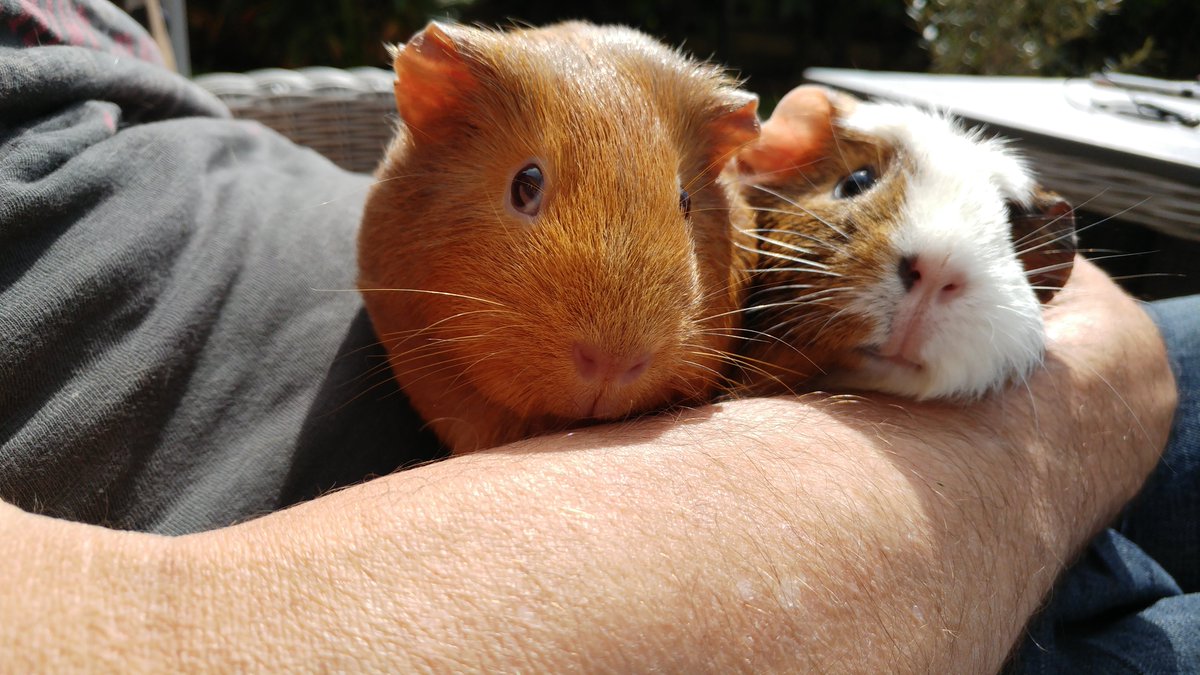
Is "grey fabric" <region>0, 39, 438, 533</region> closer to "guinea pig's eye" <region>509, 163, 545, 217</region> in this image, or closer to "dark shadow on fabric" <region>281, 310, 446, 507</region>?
"dark shadow on fabric" <region>281, 310, 446, 507</region>

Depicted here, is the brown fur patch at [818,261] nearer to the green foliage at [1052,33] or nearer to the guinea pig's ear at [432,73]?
the guinea pig's ear at [432,73]

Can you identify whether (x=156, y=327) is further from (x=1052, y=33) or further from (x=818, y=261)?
(x=1052, y=33)

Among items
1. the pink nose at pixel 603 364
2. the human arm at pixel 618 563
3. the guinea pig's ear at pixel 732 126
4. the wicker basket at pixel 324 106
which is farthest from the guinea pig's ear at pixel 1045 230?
the wicker basket at pixel 324 106

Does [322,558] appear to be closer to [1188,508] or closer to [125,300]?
[125,300]

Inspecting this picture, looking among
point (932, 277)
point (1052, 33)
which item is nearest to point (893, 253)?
point (932, 277)

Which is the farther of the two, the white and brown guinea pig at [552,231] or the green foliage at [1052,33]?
the green foliage at [1052,33]

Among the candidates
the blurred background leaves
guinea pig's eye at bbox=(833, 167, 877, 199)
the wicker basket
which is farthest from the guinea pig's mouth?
the wicker basket
